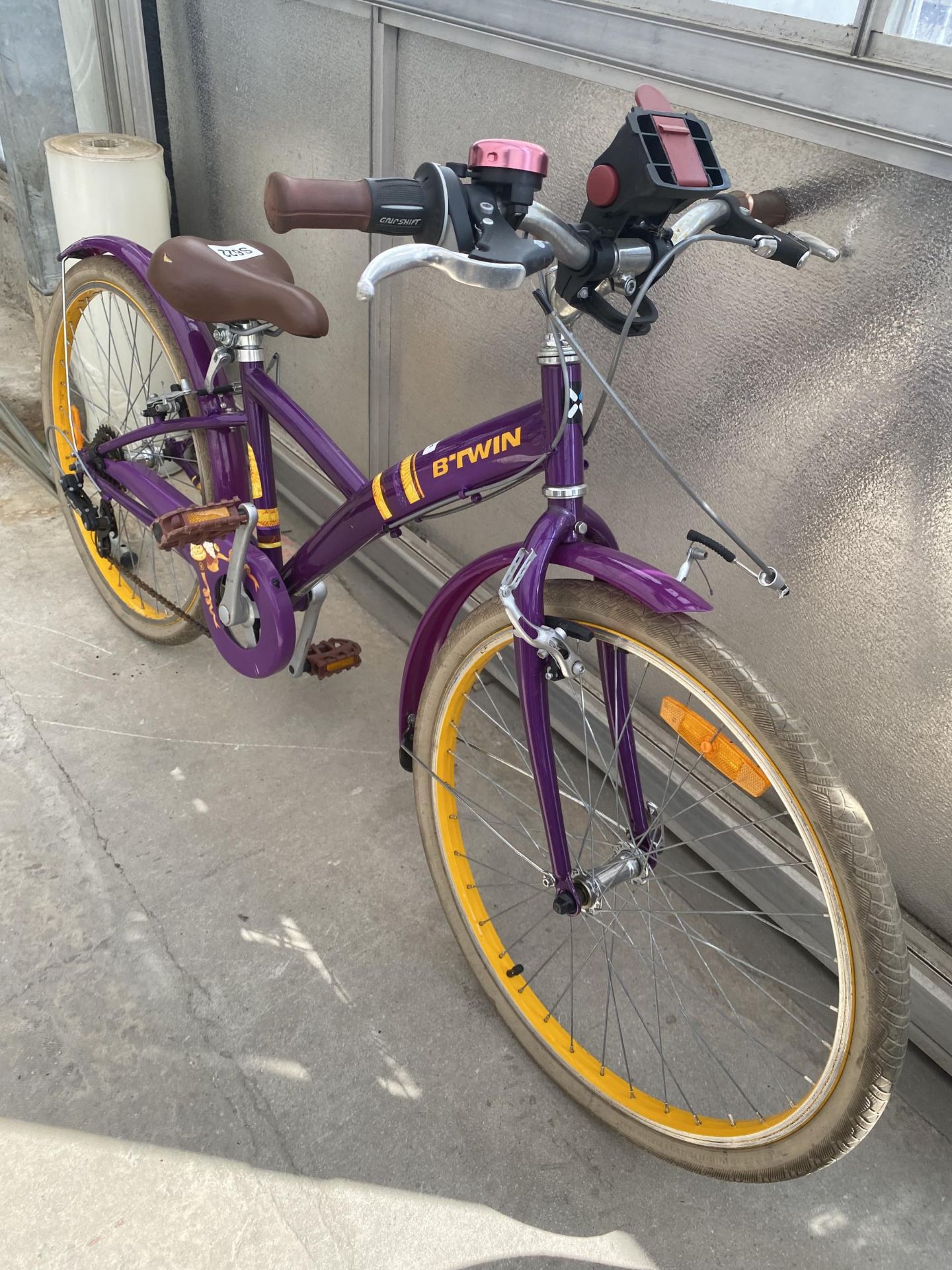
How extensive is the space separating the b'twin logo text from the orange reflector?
0.43 meters

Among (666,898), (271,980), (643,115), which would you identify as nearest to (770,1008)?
(666,898)

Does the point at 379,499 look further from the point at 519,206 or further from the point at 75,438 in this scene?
the point at 75,438

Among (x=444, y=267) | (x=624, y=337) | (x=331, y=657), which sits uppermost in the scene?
(x=444, y=267)

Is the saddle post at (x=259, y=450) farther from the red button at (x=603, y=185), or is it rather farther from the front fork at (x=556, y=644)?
the red button at (x=603, y=185)

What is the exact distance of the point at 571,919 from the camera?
1.85 meters

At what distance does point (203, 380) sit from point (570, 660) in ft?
3.64

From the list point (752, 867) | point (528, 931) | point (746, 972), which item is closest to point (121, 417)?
point (528, 931)

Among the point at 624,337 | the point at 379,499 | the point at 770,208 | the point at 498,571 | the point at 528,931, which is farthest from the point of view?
the point at 528,931

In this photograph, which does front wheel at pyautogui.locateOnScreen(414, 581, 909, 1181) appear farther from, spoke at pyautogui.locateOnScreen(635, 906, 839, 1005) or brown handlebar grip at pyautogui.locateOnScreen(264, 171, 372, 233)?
brown handlebar grip at pyautogui.locateOnScreen(264, 171, 372, 233)

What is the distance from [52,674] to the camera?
230cm

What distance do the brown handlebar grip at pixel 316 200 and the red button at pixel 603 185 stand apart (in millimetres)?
255

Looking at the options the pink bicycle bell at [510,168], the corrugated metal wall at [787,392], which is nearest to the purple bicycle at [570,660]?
the pink bicycle bell at [510,168]

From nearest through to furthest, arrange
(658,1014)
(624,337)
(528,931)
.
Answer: (624,337) → (658,1014) → (528,931)

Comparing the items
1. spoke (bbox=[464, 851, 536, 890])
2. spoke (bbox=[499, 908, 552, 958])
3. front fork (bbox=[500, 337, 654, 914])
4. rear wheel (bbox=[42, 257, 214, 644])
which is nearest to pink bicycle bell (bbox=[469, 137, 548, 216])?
front fork (bbox=[500, 337, 654, 914])
